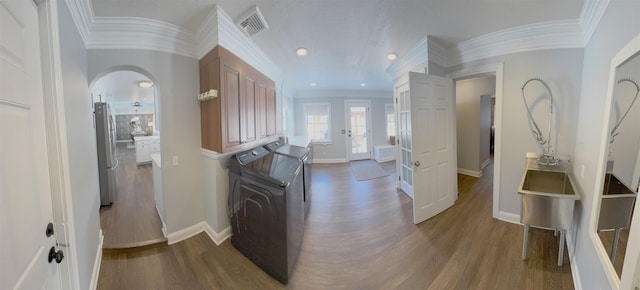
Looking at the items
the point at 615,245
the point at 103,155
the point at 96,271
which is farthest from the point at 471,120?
the point at 103,155

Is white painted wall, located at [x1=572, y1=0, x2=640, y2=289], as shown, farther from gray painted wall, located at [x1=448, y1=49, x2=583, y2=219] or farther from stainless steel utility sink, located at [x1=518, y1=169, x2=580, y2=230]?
gray painted wall, located at [x1=448, y1=49, x2=583, y2=219]

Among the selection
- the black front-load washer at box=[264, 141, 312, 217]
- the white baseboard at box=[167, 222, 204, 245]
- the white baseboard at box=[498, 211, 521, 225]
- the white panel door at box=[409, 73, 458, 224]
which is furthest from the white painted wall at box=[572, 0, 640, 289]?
the white baseboard at box=[167, 222, 204, 245]

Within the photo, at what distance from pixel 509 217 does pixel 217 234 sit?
350 centimetres

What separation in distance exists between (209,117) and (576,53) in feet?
13.1

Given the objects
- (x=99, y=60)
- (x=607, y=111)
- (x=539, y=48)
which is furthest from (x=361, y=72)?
(x=99, y=60)

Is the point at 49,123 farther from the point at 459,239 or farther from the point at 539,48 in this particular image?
the point at 539,48

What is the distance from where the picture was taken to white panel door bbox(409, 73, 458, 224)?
8.73ft

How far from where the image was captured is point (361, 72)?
438 cm

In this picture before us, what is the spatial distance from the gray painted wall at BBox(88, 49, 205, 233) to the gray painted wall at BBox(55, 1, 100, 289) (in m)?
0.42

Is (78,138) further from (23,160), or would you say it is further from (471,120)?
(471,120)

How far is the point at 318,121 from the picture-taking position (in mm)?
6934

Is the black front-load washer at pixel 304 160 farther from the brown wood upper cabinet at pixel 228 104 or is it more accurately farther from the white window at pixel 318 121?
the white window at pixel 318 121

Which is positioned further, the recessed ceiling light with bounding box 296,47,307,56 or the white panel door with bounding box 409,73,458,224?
the recessed ceiling light with bounding box 296,47,307,56

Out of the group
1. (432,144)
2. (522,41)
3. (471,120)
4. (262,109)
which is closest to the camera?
(522,41)
